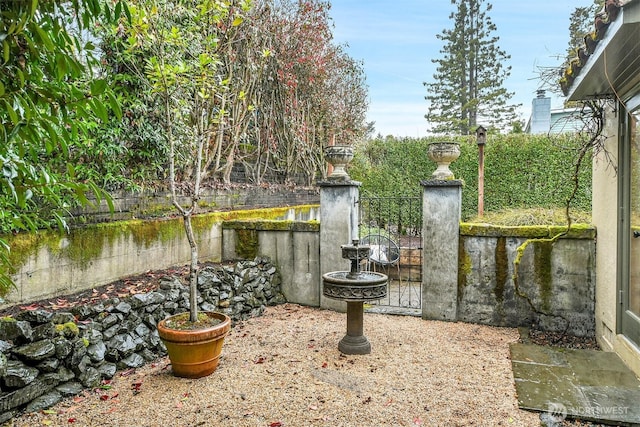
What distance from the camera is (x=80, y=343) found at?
2.89 meters

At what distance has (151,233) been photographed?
462cm

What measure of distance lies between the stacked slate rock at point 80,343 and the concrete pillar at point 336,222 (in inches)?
53.3

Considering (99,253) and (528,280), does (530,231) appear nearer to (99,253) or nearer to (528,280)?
(528,280)

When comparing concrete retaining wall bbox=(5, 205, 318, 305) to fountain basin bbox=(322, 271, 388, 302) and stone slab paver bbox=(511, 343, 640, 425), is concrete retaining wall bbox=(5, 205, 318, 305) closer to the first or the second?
fountain basin bbox=(322, 271, 388, 302)

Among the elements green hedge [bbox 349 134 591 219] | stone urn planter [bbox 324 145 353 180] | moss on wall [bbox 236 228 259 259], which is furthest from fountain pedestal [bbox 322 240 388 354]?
green hedge [bbox 349 134 591 219]

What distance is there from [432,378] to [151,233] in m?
3.33

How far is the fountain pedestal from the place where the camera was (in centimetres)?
356

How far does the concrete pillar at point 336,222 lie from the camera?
193 inches

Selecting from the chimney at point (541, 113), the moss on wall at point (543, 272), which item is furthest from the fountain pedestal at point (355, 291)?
the chimney at point (541, 113)

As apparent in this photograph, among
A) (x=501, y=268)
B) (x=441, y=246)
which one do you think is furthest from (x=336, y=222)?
(x=501, y=268)

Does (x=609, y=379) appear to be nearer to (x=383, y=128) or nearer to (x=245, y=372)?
(x=245, y=372)

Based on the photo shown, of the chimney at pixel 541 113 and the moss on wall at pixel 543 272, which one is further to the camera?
the chimney at pixel 541 113

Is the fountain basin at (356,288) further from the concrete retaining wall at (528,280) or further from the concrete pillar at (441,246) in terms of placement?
the concrete retaining wall at (528,280)

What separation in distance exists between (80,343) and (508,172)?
882cm
